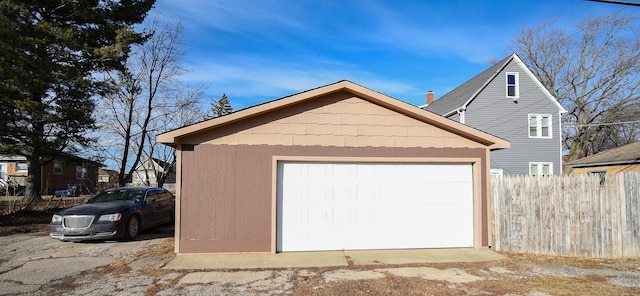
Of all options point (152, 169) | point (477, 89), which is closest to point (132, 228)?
point (477, 89)

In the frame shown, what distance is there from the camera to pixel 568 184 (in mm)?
7766

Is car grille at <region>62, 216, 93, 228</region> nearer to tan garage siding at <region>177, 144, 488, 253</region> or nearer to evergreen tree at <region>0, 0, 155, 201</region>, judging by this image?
tan garage siding at <region>177, 144, 488, 253</region>

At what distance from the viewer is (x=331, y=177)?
26.8 ft

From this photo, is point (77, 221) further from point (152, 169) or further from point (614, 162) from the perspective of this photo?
point (614, 162)

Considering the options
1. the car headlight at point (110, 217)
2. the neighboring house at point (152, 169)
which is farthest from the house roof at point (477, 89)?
the neighboring house at point (152, 169)

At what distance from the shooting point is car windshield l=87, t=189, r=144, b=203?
33.6ft

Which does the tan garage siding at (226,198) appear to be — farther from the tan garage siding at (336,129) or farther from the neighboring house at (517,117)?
the neighboring house at (517,117)

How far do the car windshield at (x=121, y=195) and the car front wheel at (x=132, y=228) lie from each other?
2.12ft

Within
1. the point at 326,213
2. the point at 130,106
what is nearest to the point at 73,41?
the point at 130,106

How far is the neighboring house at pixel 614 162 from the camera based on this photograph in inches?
677

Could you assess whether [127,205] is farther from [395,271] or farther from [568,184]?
[568,184]

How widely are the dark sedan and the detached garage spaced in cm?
240

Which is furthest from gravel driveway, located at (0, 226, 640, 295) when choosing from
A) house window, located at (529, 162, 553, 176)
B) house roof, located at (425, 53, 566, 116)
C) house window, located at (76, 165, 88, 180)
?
house window, located at (76, 165, 88, 180)

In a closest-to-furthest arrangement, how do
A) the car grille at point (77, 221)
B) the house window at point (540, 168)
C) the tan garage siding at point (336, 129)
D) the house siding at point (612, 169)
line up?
1. the tan garage siding at point (336, 129)
2. the car grille at point (77, 221)
3. the house siding at point (612, 169)
4. the house window at point (540, 168)
